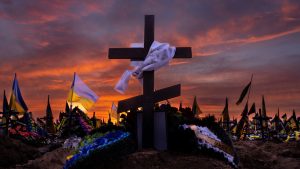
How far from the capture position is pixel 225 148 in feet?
42.8

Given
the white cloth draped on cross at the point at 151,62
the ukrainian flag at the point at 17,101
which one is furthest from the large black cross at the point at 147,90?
the ukrainian flag at the point at 17,101

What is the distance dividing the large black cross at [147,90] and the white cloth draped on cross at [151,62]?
0.25 meters

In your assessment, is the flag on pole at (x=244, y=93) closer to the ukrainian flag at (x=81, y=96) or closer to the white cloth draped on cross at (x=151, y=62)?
the ukrainian flag at (x=81, y=96)

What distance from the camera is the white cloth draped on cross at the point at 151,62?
523 inches

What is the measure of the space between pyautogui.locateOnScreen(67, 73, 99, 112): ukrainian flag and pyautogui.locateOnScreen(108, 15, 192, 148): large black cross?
39.5 ft

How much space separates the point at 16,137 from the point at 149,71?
77.5 ft

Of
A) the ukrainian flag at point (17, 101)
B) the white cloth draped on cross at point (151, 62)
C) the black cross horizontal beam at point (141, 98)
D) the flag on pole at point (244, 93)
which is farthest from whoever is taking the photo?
the ukrainian flag at point (17, 101)

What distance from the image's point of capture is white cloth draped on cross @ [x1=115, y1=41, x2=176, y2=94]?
13273mm

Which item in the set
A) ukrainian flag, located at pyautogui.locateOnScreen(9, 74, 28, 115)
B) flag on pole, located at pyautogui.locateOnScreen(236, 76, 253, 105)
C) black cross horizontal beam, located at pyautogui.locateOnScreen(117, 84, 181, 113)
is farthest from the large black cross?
ukrainian flag, located at pyautogui.locateOnScreen(9, 74, 28, 115)

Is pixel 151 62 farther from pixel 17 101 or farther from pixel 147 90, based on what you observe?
pixel 17 101

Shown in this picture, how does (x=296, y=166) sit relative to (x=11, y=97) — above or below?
below

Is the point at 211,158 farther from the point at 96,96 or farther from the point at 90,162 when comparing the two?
the point at 96,96

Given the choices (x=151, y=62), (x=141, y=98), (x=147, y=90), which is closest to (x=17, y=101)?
(x=141, y=98)

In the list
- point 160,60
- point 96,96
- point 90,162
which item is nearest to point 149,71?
point 160,60
